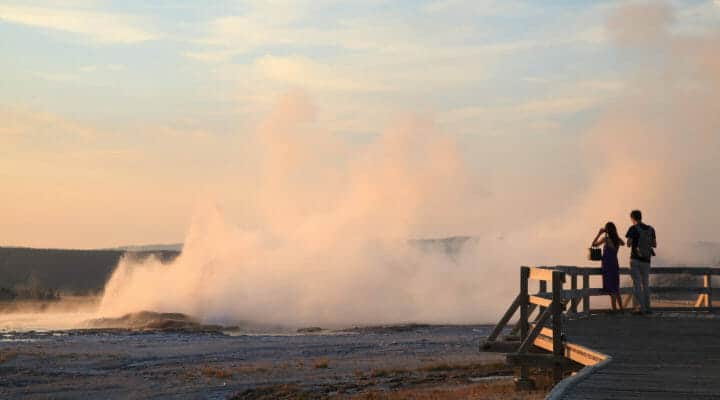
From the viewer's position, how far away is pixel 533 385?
2127 cm

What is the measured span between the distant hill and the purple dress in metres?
105

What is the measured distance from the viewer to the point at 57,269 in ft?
517

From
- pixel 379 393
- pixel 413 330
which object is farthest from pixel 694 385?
pixel 413 330

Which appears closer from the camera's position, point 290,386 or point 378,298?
point 290,386

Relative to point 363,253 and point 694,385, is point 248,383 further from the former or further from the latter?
point 363,253

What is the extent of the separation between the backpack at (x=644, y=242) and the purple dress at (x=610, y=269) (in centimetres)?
59

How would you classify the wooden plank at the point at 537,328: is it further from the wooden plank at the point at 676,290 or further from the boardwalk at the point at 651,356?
the wooden plank at the point at 676,290

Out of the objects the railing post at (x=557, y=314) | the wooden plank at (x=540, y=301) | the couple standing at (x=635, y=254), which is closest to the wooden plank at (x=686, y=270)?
the couple standing at (x=635, y=254)

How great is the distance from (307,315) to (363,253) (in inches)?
602

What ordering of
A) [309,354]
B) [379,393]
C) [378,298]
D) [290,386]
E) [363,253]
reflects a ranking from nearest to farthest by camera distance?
[379,393] < [290,386] < [309,354] < [378,298] < [363,253]

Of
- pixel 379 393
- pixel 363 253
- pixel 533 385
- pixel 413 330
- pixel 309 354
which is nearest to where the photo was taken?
pixel 533 385

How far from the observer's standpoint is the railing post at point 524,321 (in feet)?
69.5

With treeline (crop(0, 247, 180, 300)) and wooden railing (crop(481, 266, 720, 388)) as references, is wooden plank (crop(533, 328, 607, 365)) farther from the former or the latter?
treeline (crop(0, 247, 180, 300))

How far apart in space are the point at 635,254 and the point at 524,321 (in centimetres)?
334
